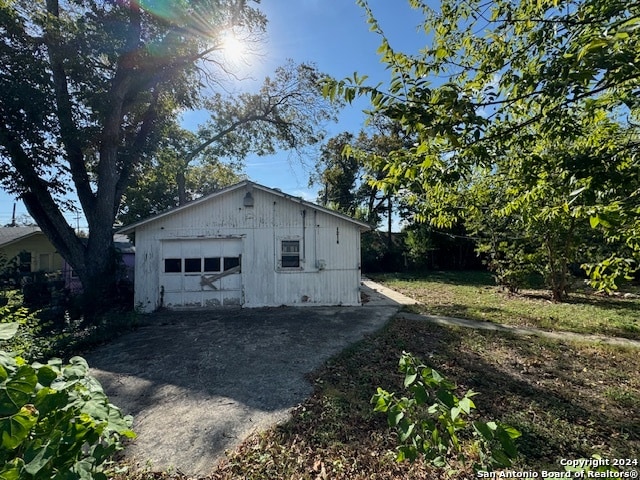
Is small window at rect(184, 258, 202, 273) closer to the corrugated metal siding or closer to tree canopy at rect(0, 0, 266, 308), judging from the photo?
the corrugated metal siding

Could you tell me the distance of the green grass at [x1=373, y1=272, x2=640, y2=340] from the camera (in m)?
7.40

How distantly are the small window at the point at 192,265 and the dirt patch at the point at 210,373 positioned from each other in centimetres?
152

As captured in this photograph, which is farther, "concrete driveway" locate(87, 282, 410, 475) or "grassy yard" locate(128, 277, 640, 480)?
"concrete driveway" locate(87, 282, 410, 475)

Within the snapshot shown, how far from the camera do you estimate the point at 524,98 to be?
227 centimetres

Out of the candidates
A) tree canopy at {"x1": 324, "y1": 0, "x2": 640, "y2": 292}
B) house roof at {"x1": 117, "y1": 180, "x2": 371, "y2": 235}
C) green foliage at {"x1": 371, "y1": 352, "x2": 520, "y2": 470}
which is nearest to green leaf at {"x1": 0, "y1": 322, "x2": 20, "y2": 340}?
green foliage at {"x1": 371, "y1": 352, "x2": 520, "y2": 470}

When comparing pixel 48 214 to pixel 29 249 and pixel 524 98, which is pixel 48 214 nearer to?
pixel 29 249

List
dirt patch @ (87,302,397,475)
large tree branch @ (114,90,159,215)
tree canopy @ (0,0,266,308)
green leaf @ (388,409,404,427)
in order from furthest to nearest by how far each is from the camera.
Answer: large tree branch @ (114,90,159,215)
tree canopy @ (0,0,266,308)
dirt patch @ (87,302,397,475)
green leaf @ (388,409,404,427)

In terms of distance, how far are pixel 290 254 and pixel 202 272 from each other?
270cm

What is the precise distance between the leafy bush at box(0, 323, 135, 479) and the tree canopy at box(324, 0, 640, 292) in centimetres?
185

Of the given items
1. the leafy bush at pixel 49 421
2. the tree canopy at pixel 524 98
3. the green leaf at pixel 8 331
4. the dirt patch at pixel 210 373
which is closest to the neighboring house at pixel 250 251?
the dirt patch at pixel 210 373

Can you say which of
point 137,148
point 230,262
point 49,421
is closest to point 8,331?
point 49,421

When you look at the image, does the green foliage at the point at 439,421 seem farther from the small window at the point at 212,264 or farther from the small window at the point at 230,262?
the small window at the point at 212,264

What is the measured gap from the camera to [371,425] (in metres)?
3.45

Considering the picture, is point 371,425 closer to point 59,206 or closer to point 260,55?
point 59,206
